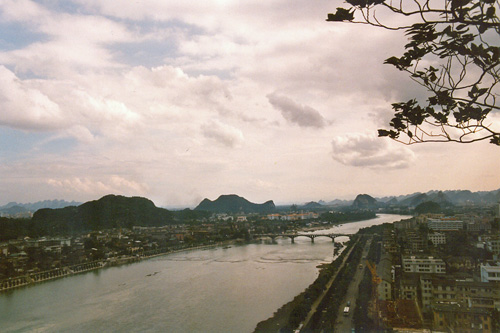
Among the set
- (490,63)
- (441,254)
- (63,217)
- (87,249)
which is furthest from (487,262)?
(63,217)

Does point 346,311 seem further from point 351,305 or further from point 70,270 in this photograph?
point 70,270

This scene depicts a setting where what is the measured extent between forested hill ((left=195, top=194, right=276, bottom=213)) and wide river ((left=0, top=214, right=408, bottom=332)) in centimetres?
2784

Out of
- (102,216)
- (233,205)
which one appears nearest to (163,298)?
(102,216)

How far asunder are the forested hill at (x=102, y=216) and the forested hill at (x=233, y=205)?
47.6ft

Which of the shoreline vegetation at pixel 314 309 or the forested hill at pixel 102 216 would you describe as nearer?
the shoreline vegetation at pixel 314 309

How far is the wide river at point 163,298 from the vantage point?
186 inches

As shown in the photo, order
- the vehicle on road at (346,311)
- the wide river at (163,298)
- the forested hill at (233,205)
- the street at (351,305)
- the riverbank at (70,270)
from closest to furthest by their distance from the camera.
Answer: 1. the street at (351,305)
2. the vehicle on road at (346,311)
3. the wide river at (163,298)
4. the riverbank at (70,270)
5. the forested hill at (233,205)

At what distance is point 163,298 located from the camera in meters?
5.86

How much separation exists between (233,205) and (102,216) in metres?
20.9

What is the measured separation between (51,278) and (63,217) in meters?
8.89

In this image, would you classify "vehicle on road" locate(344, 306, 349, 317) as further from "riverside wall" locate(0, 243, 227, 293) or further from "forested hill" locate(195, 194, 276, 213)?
"forested hill" locate(195, 194, 276, 213)

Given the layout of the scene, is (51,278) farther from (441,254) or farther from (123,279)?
(441,254)

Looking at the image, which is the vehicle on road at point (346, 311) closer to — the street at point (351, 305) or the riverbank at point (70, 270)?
the street at point (351, 305)

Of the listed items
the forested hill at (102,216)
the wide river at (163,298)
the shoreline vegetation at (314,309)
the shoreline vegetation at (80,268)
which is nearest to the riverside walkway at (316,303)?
the shoreline vegetation at (314,309)
